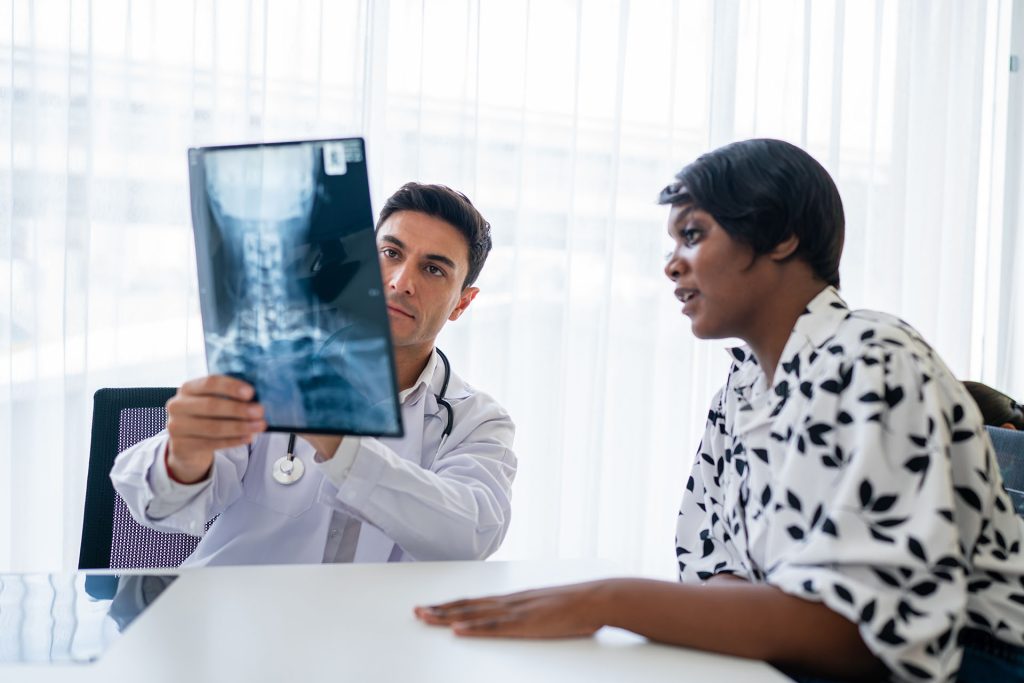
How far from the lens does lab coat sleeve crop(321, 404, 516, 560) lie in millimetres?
1124

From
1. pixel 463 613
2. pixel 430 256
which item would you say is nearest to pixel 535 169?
pixel 430 256

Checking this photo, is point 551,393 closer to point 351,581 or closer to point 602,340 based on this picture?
point 602,340

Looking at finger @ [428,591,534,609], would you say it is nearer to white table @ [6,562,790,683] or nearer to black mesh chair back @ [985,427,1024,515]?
white table @ [6,562,790,683]

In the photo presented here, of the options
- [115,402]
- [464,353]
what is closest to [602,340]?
[464,353]

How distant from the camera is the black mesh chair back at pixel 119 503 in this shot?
130 centimetres

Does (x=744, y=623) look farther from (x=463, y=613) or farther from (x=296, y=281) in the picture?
(x=296, y=281)

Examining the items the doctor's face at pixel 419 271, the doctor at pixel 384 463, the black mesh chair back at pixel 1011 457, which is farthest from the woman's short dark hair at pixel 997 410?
the doctor's face at pixel 419 271

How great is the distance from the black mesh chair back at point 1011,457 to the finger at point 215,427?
1.05m

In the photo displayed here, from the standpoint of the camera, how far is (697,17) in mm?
2658

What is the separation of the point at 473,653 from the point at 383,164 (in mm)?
1800

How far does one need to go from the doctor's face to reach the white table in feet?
1.74

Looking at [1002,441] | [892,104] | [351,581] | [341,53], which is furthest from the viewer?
[892,104]

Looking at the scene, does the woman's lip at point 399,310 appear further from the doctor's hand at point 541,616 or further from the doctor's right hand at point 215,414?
the doctor's hand at point 541,616

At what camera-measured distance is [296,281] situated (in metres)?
0.89
